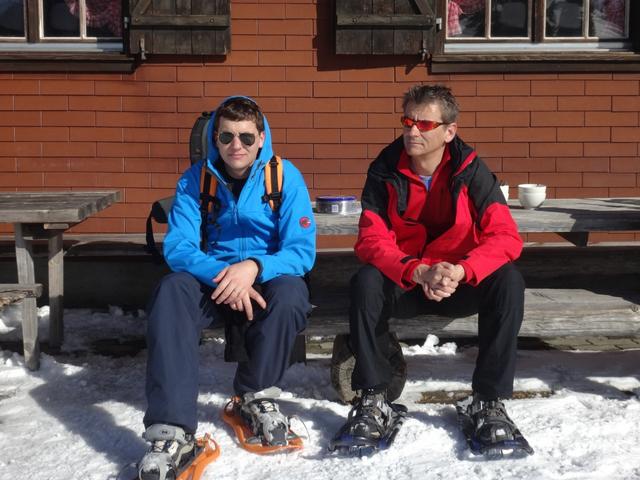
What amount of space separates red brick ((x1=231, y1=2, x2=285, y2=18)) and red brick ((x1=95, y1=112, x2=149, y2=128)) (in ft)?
3.19

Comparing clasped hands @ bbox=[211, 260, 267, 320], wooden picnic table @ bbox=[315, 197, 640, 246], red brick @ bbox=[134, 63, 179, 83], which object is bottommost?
clasped hands @ bbox=[211, 260, 267, 320]

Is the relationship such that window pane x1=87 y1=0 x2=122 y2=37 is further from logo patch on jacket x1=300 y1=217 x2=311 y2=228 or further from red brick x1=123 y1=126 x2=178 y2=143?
logo patch on jacket x1=300 y1=217 x2=311 y2=228

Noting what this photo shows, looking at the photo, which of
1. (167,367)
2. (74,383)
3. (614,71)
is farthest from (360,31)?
(167,367)

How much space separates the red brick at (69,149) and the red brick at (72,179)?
0.14 m

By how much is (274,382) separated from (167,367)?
1.63ft

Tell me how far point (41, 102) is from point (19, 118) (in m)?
0.20

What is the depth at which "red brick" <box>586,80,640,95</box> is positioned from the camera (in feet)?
22.7

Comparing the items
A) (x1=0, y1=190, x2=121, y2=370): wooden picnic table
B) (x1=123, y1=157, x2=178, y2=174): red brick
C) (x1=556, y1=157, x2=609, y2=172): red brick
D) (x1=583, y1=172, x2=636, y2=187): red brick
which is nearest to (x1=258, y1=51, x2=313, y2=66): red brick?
(x1=123, y1=157, x2=178, y2=174): red brick

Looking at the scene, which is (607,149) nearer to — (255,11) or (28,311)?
(255,11)

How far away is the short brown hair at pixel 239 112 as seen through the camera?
4.04 meters

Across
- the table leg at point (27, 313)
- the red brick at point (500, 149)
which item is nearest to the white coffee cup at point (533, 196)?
the red brick at point (500, 149)

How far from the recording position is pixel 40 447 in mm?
3912

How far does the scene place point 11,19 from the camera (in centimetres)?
686

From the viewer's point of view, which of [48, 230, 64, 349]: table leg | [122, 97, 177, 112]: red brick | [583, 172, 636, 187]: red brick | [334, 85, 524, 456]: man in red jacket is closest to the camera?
[334, 85, 524, 456]: man in red jacket
